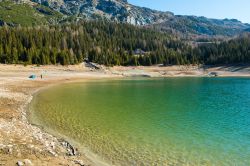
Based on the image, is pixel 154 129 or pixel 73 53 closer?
pixel 154 129

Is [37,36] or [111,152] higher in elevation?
[37,36]

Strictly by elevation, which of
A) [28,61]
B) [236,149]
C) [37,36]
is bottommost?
[236,149]

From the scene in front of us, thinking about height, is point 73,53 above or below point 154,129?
above

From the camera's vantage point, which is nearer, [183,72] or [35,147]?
[35,147]

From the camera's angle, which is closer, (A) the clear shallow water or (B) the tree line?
(A) the clear shallow water

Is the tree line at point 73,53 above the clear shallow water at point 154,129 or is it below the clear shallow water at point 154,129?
above

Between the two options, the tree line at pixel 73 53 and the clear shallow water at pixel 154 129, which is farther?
the tree line at pixel 73 53

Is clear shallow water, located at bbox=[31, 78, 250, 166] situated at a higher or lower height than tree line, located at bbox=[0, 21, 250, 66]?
lower

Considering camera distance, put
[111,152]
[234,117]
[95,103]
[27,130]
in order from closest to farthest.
→ 1. [111,152]
2. [27,130]
3. [234,117]
4. [95,103]

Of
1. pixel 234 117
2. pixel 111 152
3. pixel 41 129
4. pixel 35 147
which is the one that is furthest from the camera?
pixel 234 117

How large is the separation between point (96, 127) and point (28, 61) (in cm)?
9746

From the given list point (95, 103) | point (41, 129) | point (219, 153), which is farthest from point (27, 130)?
point (95, 103)

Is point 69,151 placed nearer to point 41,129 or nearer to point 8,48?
point 41,129

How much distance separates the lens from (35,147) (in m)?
22.7
